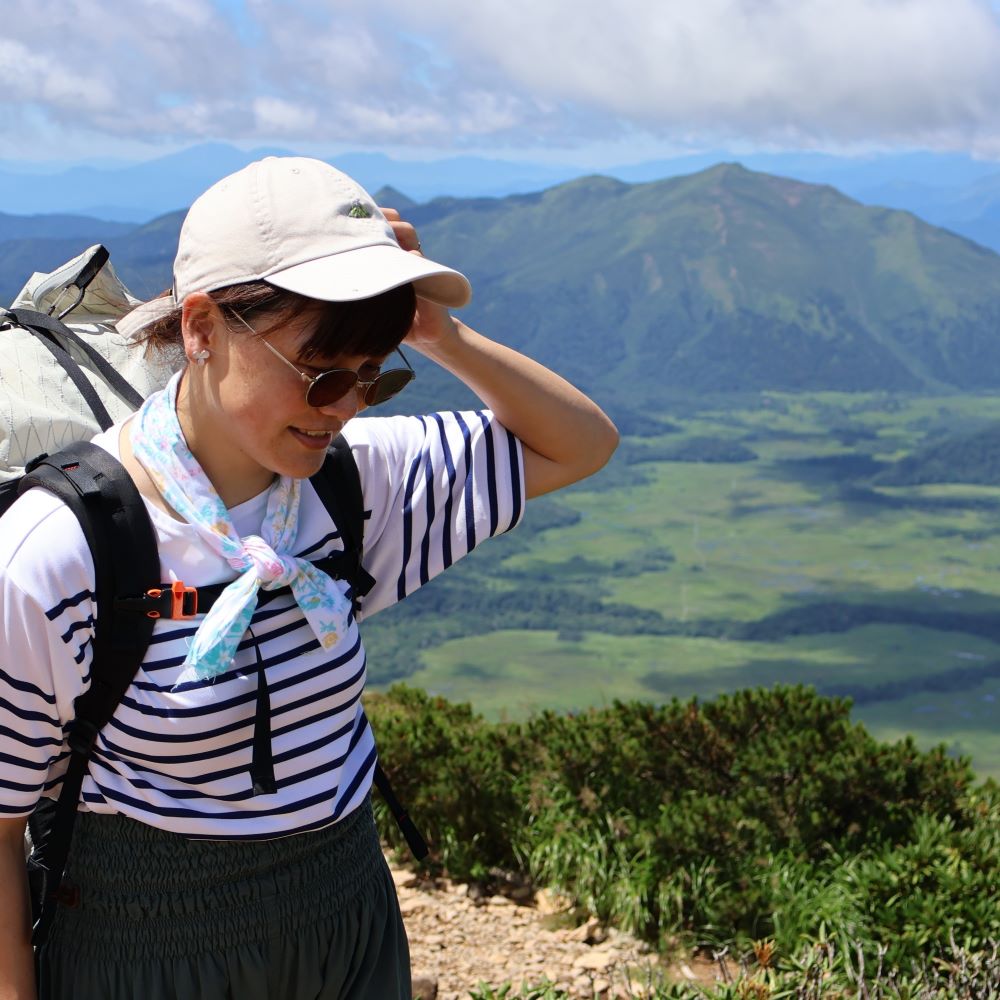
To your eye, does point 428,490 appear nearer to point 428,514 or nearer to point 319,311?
point 428,514

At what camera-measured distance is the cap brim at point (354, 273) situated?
1860 mm

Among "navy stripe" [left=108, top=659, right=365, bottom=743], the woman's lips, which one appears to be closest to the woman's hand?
the woman's lips

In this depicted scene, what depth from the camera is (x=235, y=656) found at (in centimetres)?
198

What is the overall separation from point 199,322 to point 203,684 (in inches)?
22.6

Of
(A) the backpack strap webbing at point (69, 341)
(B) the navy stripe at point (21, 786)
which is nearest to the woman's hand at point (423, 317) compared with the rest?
(A) the backpack strap webbing at point (69, 341)

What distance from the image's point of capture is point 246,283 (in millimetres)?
1927

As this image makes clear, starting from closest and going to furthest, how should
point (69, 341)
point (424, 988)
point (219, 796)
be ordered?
point (219, 796) < point (69, 341) < point (424, 988)

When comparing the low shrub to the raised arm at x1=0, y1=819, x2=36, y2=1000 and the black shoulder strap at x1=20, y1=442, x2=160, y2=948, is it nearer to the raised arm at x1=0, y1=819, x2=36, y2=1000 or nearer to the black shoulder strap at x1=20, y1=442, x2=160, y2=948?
the raised arm at x1=0, y1=819, x2=36, y2=1000

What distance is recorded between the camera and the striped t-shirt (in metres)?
1.82

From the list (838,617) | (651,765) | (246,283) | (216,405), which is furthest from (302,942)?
(838,617)

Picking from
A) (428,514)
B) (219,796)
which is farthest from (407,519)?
(219,796)

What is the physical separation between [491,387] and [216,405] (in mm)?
583

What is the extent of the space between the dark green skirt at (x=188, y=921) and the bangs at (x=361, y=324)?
0.84m

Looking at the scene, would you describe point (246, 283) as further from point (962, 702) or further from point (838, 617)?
point (838, 617)
